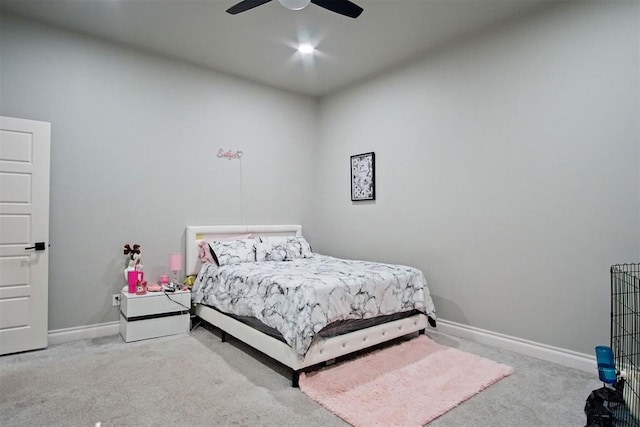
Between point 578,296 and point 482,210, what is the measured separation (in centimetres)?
102

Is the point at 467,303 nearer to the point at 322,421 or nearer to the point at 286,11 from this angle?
the point at 322,421

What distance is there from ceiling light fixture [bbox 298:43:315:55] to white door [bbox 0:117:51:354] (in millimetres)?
2483

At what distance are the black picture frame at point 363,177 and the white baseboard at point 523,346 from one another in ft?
5.57

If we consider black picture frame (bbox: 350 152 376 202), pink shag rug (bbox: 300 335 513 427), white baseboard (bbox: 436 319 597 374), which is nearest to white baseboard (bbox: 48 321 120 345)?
pink shag rug (bbox: 300 335 513 427)

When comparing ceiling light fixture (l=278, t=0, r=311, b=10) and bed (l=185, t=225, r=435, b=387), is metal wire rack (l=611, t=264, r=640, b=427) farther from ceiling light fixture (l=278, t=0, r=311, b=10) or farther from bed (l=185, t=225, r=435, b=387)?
ceiling light fixture (l=278, t=0, r=311, b=10)

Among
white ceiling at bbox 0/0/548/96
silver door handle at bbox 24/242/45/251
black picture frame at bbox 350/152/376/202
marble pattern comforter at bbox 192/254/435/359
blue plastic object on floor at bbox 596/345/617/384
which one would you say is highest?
white ceiling at bbox 0/0/548/96

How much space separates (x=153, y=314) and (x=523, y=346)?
11.0 ft

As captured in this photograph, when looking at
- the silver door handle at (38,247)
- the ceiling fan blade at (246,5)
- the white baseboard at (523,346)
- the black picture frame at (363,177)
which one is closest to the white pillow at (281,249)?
the black picture frame at (363,177)

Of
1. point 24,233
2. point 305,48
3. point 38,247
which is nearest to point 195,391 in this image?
point 38,247

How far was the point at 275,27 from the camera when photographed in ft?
11.1

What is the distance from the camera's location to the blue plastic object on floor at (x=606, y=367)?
204 cm

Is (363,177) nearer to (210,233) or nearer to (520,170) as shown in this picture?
(520,170)

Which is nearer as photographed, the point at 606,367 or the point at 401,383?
the point at 606,367

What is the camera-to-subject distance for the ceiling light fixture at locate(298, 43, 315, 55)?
373 centimetres
